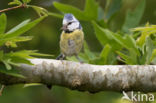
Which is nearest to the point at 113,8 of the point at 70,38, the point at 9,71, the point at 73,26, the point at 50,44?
the point at 73,26

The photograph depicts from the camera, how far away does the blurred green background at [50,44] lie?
4.40 m

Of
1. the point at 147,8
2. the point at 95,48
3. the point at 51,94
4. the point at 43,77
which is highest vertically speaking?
the point at 43,77

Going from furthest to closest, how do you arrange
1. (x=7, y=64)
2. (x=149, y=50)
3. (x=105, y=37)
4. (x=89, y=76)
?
(x=105, y=37) → (x=149, y=50) → (x=89, y=76) → (x=7, y=64)

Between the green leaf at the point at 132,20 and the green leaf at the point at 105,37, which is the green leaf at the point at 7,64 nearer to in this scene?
the green leaf at the point at 105,37

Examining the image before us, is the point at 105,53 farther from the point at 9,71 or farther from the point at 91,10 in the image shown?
the point at 9,71

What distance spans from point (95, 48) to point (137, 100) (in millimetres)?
2125

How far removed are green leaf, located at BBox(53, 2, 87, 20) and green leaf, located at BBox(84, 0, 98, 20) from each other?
50 mm

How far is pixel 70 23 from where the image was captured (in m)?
3.50

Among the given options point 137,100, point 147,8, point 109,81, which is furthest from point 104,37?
point 147,8

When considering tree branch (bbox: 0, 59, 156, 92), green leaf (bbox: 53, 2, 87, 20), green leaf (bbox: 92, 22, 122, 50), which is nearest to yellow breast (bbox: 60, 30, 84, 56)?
green leaf (bbox: 53, 2, 87, 20)

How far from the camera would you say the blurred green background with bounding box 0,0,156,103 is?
4402 mm

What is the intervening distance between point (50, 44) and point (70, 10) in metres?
1.51

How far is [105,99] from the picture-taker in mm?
4305

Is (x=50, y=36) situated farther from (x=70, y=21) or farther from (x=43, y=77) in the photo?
(x=43, y=77)
